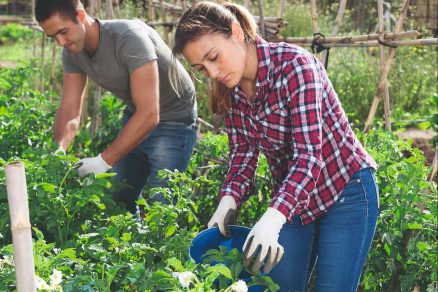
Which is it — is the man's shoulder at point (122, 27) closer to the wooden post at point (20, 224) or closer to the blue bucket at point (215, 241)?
the blue bucket at point (215, 241)

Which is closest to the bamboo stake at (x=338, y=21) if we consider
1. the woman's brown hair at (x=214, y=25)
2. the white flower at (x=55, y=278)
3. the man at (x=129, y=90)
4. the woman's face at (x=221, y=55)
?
the man at (x=129, y=90)

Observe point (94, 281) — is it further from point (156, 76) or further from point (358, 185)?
point (156, 76)

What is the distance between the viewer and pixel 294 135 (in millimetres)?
2002

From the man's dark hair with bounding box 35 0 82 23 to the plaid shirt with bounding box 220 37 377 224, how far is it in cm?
95

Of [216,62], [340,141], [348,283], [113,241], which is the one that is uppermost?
[216,62]

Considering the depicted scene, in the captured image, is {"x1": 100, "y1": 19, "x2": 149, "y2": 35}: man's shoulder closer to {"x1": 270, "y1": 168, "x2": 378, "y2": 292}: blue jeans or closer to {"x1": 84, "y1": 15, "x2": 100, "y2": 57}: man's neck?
{"x1": 84, "y1": 15, "x2": 100, "y2": 57}: man's neck

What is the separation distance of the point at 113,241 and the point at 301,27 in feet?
18.9

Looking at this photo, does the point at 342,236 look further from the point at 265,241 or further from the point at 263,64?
the point at 263,64

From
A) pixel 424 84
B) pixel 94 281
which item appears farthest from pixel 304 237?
pixel 424 84

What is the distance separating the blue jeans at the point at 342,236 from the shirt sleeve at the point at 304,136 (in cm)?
23

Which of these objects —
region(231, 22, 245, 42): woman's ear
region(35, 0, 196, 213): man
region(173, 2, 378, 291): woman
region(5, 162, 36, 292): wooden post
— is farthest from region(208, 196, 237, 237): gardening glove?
region(5, 162, 36, 292): wooden post

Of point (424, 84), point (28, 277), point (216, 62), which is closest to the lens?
point (28, 277)

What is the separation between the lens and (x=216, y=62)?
2049mm

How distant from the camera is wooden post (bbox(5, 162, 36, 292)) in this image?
1519mm
